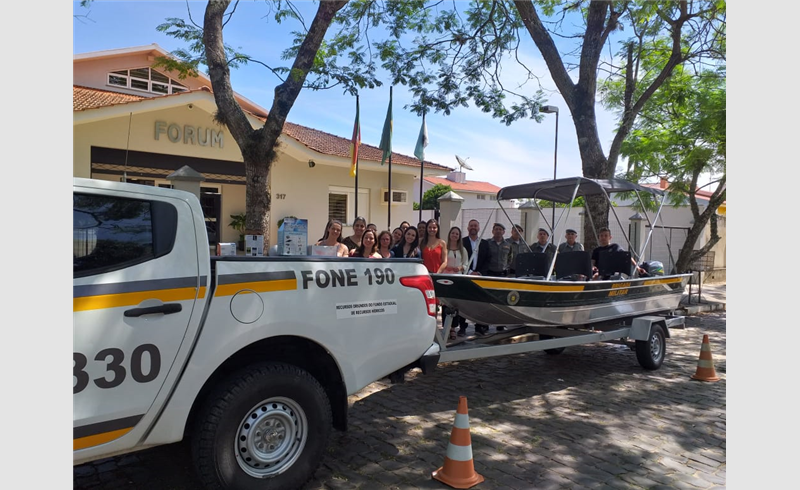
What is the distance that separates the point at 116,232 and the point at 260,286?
2.80ft

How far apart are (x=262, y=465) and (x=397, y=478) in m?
1.05

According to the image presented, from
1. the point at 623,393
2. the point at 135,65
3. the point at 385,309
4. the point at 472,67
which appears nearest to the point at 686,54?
the point at 472,67

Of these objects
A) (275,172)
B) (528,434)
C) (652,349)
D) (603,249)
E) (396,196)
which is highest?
(275,172)

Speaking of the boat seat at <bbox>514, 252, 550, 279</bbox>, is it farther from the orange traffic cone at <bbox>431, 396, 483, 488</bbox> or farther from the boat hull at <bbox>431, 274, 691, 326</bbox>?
the orange traffic cone at <bbox>431, 396, 483, 488</bbox>

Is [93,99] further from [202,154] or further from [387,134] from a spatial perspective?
[387,134]

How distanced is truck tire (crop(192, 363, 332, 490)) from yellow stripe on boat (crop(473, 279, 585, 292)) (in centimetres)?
251

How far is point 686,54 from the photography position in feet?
40.1

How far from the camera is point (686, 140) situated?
14344 mm

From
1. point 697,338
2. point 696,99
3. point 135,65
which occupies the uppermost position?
point 135,65

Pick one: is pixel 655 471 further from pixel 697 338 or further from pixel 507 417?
pixel 697 338

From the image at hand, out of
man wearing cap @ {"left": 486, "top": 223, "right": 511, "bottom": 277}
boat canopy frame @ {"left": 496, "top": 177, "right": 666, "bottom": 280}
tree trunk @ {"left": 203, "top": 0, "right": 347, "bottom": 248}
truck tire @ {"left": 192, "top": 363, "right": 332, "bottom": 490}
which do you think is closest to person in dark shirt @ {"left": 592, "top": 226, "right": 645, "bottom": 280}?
boat canopy frame @ {"left": 496, "top": 177, "right": 666, "bottom": 280}

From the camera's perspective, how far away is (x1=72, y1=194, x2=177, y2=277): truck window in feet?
9.35

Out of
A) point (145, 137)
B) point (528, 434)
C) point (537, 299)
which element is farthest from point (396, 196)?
point (528, 434)

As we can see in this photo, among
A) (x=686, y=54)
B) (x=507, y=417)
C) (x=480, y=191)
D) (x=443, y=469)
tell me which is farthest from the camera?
(x=480, y=191)
